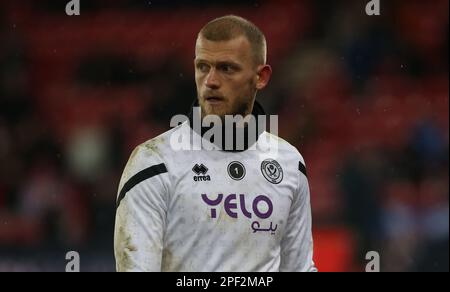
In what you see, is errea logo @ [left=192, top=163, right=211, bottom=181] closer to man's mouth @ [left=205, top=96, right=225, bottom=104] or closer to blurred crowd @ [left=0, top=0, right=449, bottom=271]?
man's mouth @ [left=205, top=96, right=225, bottom=104]

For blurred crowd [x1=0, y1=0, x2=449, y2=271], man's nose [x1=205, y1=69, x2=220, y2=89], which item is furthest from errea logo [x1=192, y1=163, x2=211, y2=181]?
blurred crowd [x1=0, y1=0, x2=449, y2=271]

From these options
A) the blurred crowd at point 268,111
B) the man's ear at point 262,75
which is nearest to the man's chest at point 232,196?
the man's ear at point 262,75

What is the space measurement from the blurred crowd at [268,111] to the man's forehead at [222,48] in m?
5.71

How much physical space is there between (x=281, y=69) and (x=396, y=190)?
229 cm

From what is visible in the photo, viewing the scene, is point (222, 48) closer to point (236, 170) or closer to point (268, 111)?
point (236, 170)

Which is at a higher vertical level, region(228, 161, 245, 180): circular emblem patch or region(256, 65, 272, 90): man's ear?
region(256, 65, 272, 90): man's ear

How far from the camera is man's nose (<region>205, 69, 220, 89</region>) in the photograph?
4.14m

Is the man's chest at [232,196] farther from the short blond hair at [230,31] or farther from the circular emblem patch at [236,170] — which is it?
the short blond hair at [230,31]

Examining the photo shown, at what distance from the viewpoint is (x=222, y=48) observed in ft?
13.6

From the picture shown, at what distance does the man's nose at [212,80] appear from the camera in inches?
163

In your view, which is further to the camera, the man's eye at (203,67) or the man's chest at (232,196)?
the man's eye at (203,67)

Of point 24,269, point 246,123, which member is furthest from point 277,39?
point 246,123

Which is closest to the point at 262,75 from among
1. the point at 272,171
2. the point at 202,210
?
the point at 272,171

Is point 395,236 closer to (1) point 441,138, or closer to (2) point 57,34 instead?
(1) point 441,138
